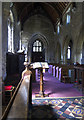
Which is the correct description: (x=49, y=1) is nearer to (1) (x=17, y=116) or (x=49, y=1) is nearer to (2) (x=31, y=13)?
(2) (x=31, y=13)

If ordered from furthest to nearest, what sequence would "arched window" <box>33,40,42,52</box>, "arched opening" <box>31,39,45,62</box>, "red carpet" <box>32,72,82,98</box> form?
"arched window" <box>33,40,42,52</box> → "arched opening" <box>31,39,45,62</box> → "red carpet" <box>32,72,82,98</box>

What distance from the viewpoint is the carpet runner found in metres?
2.35

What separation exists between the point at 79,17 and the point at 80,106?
22.4ft

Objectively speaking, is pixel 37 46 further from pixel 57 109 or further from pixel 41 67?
pixel 57 109

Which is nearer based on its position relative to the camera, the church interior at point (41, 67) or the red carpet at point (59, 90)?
the church interior at point (41, 67)

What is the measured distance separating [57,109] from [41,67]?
1360mm

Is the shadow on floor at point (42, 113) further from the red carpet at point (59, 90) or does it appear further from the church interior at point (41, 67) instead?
the red carpet at point (59, 90)

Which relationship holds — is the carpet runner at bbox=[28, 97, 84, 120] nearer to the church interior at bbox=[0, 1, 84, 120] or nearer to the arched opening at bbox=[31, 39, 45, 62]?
the church interior at bbox=[0, 1, 84, 120]

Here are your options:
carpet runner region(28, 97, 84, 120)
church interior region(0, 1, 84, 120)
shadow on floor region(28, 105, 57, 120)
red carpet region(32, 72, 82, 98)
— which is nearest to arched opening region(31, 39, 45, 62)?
church interior region(0, 1, 84, 120)

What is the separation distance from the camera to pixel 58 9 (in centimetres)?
1216

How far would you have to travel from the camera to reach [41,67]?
11.5 feet

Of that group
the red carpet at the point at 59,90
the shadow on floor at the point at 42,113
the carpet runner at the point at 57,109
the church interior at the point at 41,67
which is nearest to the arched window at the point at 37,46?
the church interior at the point at 41,67

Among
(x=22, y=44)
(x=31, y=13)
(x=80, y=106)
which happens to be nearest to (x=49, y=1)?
(x=31, y=13)

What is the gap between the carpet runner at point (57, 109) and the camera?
2.35 metres
